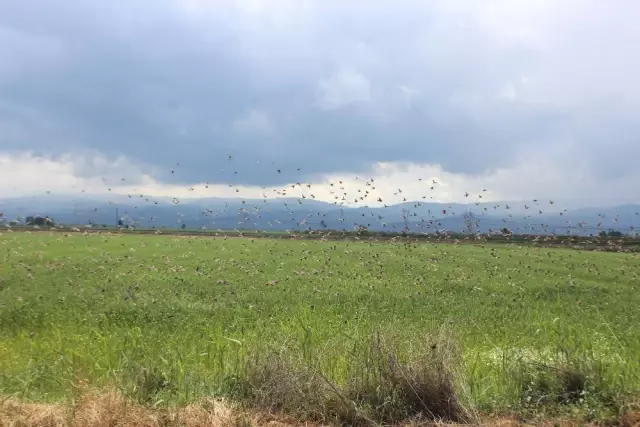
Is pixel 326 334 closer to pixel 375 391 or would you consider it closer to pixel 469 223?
pixel 375 391

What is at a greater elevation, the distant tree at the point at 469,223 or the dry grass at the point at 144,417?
the distant tree at the point at 469,223

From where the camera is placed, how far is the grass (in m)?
6.05

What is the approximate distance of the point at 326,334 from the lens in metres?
9.96

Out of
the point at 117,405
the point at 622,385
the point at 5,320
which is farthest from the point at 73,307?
the point at 622,385

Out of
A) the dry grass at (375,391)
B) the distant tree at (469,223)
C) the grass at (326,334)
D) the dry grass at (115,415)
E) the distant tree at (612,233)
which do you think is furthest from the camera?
the distant tree at (612,233)

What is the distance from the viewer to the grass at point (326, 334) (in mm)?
6055

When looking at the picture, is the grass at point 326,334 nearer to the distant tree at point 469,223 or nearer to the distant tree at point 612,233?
the distant tree at point 469,223

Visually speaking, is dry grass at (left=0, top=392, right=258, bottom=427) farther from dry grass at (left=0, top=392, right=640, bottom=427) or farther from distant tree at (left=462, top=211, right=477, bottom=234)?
distant tree at (left=462, top=211, right=477, bottom=234)

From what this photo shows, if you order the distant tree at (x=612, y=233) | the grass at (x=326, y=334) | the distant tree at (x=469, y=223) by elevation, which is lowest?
the grass at (x=326, y=334)

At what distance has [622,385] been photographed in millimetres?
6273

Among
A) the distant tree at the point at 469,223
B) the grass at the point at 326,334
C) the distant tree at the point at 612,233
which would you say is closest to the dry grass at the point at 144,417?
the grass at the point at 326,334

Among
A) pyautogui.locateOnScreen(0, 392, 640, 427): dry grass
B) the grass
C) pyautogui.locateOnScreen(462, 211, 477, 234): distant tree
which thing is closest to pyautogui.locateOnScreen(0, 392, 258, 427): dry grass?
pyautogui.locateOnScreen(0, 392, 640, 427): dry grass

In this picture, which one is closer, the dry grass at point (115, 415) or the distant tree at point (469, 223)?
the dry grass at point (115, 415)

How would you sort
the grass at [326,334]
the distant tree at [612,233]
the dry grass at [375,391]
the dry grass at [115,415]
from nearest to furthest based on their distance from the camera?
the dry grass at [115,415] < the dry grass at [375,391] < the grass at [326,334] < the distant tree at [612,233]
